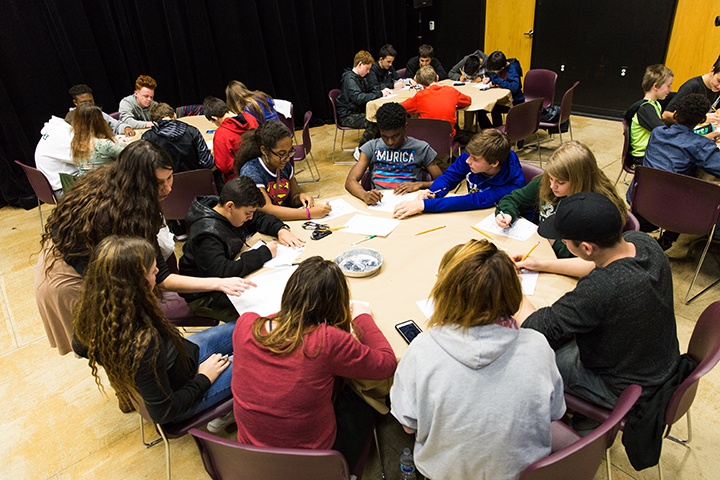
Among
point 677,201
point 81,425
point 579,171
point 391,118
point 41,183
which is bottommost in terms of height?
point 81,425

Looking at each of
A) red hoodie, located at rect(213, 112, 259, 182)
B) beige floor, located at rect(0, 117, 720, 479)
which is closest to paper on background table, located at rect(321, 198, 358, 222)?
beige floor, located at rect(0, 117, 720, 479)

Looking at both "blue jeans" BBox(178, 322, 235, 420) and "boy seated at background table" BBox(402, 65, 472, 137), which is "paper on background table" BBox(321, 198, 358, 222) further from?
"boy seated at background table" BBox(402, 65, 472, 137)

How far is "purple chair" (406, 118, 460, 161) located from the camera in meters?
4.18

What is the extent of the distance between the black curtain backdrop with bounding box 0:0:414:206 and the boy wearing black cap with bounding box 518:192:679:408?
19.9 ft

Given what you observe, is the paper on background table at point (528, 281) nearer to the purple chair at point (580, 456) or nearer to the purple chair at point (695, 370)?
the purple chair at point (695, 370)

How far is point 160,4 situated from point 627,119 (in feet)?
19.0

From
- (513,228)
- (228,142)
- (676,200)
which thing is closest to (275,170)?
(228,142)

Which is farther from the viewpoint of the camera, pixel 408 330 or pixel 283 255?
pixel 283 255

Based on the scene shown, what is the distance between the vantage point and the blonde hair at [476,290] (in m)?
1.24

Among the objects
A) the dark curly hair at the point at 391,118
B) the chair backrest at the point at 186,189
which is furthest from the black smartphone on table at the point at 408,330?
the chair backrest at the point at 186,189

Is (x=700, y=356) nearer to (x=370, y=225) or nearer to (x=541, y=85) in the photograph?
(x=370, y=225)

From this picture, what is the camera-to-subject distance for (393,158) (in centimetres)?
316

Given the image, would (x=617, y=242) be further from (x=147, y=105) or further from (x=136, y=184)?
(x=147, y=105)

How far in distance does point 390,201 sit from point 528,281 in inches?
42.5
